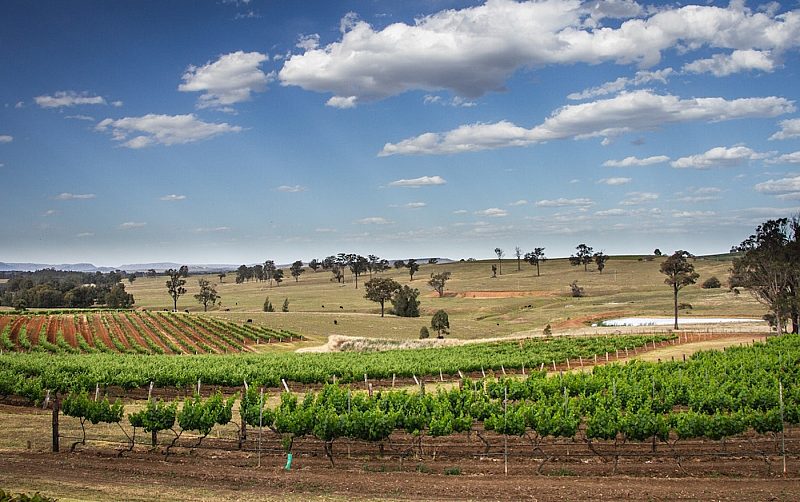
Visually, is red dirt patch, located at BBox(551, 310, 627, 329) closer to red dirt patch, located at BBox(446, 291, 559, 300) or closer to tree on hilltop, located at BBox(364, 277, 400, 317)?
tree on hilltop, located at BBox(364, 277, 400, 317)

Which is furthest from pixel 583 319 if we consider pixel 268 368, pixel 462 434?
pixel 462 434

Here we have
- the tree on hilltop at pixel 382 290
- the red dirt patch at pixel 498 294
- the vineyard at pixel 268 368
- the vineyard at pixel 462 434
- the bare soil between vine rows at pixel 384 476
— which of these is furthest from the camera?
the red dirt patch at pixel 498 294

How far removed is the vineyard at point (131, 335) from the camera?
72062 mm

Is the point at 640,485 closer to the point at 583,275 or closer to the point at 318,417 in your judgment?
the point at 318,417

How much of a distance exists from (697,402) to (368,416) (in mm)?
14563

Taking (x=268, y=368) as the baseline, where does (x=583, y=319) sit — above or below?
below

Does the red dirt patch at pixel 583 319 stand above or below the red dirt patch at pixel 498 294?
below

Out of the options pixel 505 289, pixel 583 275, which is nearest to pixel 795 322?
pixel 505 289

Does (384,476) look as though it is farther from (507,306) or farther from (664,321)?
(507,306)

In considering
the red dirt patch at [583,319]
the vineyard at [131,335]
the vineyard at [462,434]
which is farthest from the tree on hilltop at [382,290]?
the vineyard at [462,434]

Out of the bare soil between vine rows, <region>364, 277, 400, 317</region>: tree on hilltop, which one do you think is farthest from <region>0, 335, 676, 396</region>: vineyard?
<region>364, 277, 400, 317</region>: tree on hilltop

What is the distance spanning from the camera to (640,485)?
66.8 feet

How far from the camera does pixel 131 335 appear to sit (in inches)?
3282

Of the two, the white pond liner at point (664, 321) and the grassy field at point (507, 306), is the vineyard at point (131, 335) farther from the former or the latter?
the white pond liner at point (664, 321)
